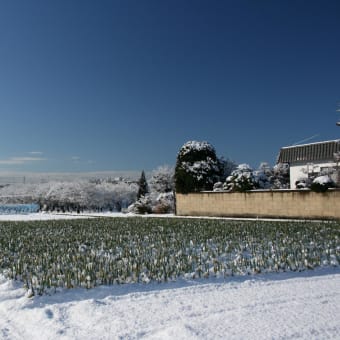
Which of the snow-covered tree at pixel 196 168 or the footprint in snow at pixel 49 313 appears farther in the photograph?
the snow-covered tree at pixel 196 168

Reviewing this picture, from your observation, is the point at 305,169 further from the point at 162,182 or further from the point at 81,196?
the point at 81,196

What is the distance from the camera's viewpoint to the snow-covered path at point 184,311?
4.30 m

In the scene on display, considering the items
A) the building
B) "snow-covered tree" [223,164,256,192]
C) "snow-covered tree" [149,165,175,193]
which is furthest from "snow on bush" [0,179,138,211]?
"snow-covered tree" [223,164,256,192]

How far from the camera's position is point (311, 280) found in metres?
6.65

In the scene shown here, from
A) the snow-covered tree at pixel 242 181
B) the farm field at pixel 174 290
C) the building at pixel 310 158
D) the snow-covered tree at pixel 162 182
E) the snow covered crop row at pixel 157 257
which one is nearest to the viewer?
the farm field at pixel 174 290

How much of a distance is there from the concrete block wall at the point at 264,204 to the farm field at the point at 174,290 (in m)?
9.65

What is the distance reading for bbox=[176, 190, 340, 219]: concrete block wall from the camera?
62.6 feet

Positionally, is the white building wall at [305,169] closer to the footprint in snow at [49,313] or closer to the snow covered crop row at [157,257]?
the snow covered crop row at [157,257]

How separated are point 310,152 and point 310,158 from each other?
531 mm

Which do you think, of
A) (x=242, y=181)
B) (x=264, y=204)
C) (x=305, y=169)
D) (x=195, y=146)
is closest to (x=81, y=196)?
(x=195, y=146)

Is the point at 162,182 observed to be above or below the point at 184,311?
above

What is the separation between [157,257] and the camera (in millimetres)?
7984

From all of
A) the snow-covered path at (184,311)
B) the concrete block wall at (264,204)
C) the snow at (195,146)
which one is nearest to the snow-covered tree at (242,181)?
the concrete block wall at (264,204)

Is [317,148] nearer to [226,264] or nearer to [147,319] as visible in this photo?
[226,264]
